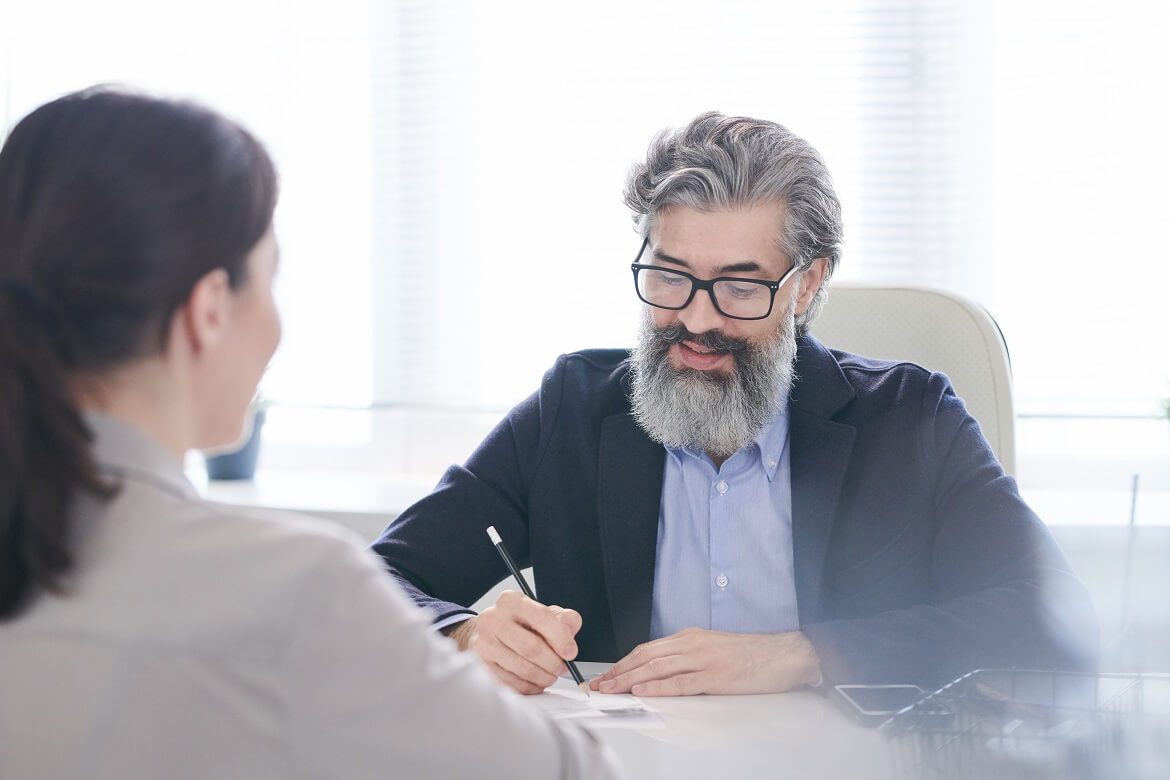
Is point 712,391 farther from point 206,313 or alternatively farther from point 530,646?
point 206,313

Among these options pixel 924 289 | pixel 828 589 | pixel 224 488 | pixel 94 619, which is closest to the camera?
pixel 94 619

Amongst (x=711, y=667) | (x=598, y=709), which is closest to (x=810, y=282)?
(x=711, y=667)

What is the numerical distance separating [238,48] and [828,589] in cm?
231

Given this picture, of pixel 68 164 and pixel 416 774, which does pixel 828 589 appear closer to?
pixel 416 774

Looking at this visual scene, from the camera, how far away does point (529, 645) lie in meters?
1.26

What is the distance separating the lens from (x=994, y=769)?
811 millimetres

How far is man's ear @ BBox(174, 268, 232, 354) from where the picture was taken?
72 centimetres

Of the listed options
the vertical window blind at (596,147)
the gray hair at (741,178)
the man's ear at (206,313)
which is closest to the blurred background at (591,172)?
the vertical window blind at (596,147)

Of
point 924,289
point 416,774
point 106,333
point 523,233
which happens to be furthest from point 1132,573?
point 106,333

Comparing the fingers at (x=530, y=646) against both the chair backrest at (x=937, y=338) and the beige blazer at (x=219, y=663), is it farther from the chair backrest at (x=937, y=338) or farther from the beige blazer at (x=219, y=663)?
the chair backrest at (x=937, y=338)

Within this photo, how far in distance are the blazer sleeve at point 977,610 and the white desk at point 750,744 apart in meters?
0.15

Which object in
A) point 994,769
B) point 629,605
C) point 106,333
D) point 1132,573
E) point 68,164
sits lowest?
point 1132,573

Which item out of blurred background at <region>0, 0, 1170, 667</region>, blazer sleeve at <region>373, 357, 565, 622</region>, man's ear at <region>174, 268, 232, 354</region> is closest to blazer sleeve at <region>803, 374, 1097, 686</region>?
blazer sleeve at <region>373, 357, 565, 622</region>

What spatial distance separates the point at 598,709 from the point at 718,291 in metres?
0.70
